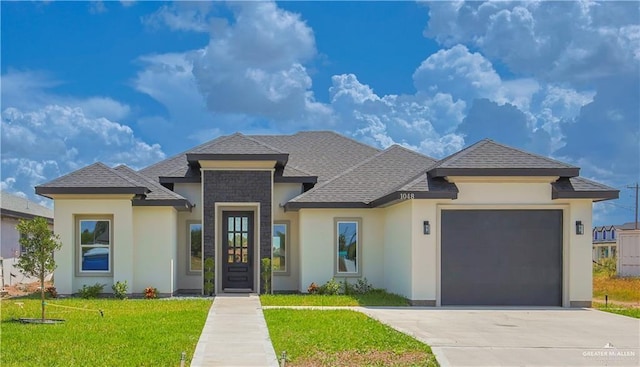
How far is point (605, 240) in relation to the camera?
60406 millimetres

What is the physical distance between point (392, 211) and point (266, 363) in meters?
10.7

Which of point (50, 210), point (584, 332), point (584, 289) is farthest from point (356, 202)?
point (50, 210)

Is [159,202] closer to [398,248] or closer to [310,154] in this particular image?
[398,248]

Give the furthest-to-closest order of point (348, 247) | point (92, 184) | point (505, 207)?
point (348, 247) < point (92, 184) < point (505, 207)

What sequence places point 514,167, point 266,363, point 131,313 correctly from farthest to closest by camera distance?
point 514,167 < point 131,313 < point 266,363

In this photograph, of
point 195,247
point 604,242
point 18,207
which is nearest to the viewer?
point 195,247

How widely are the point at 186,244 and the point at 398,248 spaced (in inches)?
262

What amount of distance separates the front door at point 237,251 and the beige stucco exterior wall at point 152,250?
6.92 ft

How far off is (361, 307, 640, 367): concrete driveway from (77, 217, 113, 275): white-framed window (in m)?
7.79

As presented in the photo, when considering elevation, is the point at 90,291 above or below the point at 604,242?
above

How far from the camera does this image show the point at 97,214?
1942 cm

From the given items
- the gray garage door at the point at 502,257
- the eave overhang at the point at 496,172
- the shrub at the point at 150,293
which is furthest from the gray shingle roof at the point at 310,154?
the gray garage door at the point at 502,257

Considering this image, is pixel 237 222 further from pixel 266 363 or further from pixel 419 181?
pixel 266 363

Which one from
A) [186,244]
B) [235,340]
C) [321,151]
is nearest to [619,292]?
[321,151]
